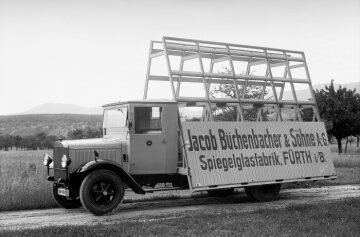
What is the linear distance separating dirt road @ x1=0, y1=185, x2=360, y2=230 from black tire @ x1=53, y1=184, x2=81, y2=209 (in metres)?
0.15

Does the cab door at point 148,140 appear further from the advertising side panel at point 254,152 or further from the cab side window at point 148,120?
the advertising side panel at point 254,152

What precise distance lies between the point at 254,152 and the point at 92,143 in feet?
13.8

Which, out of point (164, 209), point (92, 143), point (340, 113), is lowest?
point (164, 209)

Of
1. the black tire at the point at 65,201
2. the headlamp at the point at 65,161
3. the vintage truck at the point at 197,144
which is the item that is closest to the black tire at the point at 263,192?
the vintage truck at the point at 197,144

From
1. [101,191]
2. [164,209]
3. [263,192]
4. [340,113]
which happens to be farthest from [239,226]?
[340,113]

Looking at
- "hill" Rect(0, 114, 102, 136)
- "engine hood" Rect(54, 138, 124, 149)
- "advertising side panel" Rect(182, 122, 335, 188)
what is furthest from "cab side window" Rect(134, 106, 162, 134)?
"hill" Rect(0, 114, 102, 136)

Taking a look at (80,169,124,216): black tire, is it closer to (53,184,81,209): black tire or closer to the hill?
(53,184,81,209): black tire

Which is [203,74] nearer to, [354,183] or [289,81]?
[289,81]

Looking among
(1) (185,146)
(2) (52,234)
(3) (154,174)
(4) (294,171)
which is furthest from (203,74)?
(2) (52,234)

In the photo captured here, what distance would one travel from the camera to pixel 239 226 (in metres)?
8.71

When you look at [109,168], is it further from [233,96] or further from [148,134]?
[233,96]

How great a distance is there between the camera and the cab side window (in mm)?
11562

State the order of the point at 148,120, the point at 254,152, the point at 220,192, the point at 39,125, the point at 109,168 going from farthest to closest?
the point at 39,125 < the point at 220,192 < the point at 254,152 < the point at 148,120 < the point at 109,168

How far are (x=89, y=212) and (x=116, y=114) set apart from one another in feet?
7.70
